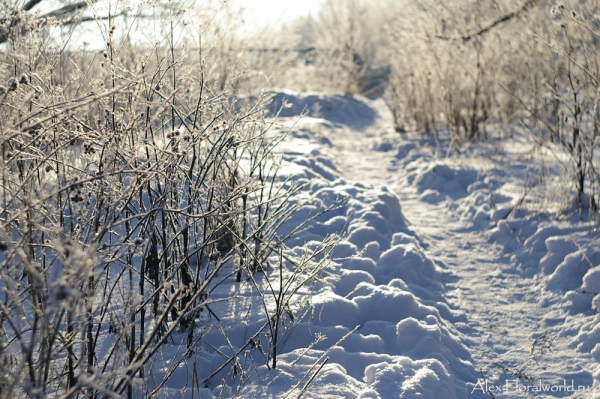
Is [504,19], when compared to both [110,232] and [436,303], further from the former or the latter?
[110,232]

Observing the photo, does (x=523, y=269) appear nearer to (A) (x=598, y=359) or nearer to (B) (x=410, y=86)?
(A) (x=598, y=359)

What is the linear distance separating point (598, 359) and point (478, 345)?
1.89 feet

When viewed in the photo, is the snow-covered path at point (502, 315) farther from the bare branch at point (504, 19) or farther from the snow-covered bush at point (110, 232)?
the bare branch at point (504, 19)

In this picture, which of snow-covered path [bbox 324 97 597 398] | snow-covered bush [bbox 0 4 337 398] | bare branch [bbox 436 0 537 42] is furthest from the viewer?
bare branch [bbox 436 0 537 42]

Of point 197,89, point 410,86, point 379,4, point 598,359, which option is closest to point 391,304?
point 598,359

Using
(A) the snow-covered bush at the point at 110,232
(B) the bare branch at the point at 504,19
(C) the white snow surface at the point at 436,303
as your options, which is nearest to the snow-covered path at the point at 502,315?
(C) the white snow surface at the point at 436,303

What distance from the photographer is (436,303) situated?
3.20m

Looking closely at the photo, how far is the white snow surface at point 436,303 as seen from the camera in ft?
7.59

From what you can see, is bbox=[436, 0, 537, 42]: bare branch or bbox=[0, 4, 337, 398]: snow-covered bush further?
bbox=[436, 0, 537, 42]: bare branch

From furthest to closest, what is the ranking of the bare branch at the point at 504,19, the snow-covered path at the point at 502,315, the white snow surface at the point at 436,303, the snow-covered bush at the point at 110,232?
the bare branch at the point at 504,19 < the snow-covered path at the point at 502,315 < the white snow surface at the point at 436,303 < the snow-covered bush at the point at 110,232

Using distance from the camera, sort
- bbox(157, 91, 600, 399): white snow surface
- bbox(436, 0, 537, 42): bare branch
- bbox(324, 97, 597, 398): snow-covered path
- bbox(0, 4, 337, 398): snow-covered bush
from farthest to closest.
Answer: bbox(436, 0, 537, 42): bare branch, bbox(324, 97, 597, 398): snow-covered path, bbox(157, 91, 600, 399): white snow surface, bbox(0, 4, 337, 398): snow-covered bush

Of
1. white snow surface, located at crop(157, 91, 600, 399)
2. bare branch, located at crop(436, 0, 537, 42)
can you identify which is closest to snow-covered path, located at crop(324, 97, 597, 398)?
white snow surface, located at crop(157, 91, 600, 399)

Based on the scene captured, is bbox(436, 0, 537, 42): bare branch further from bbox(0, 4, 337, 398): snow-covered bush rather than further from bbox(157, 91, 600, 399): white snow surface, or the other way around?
bbox(0, 4, 337, 398): snow-covered bush

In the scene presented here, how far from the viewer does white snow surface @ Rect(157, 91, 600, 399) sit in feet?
7.59
